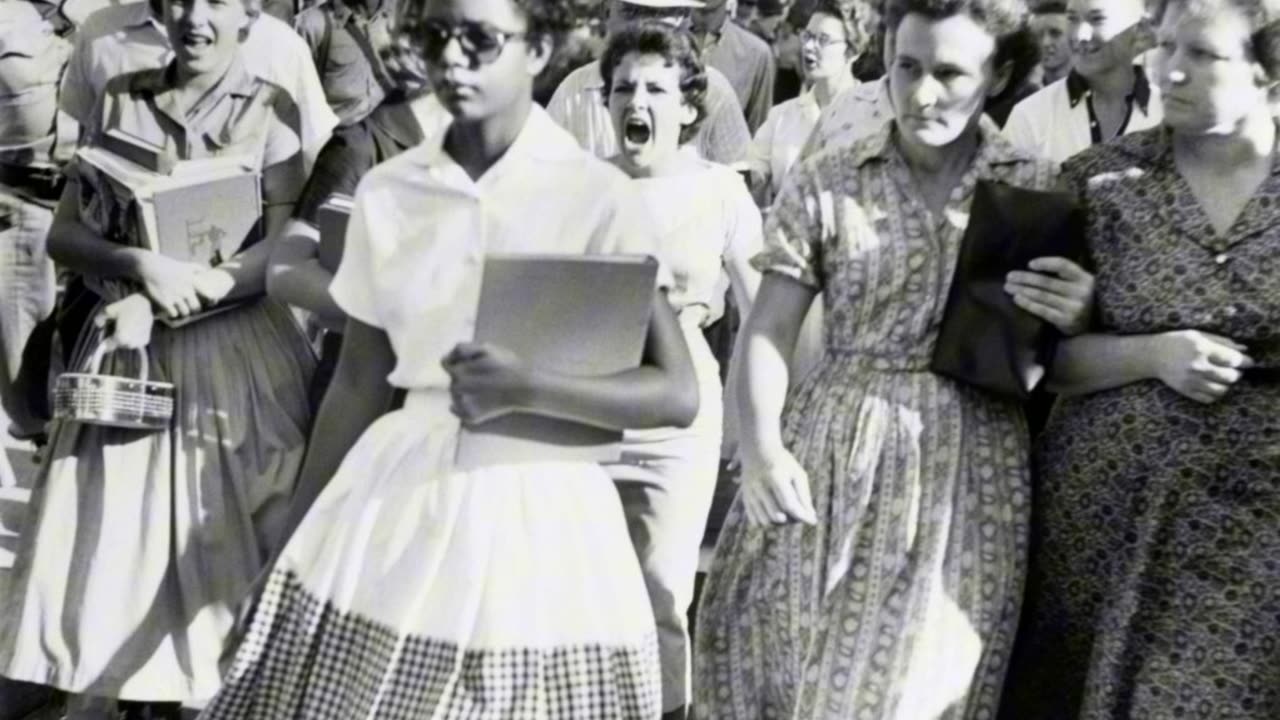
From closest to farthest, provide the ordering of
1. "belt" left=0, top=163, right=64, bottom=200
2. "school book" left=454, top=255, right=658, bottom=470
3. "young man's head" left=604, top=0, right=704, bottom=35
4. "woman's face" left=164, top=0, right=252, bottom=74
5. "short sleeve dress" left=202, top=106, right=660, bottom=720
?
"school book" left=454, top=255, right=658, bottom=470 → "short sleeve dress" left=202, top=106, right=660, bottom=720 → "woman's face" left=164, top=0, right=252, bottom=74 → "young man's head" left=604, top=0, right=704, bottom=35 → "belt" left=0, top=163, right=64, bottom=200

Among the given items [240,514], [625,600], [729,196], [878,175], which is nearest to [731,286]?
[729,196]

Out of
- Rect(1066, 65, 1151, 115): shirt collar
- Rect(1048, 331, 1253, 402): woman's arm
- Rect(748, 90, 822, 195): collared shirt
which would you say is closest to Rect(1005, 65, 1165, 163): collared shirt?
Rect(1066, 65, 1151, 115): shirt collar

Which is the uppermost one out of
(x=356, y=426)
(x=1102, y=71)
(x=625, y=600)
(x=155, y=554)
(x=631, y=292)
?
(x=1102, y=71)

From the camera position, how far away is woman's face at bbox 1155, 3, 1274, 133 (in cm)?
326

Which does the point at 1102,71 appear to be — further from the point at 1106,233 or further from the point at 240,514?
the point at 240,514

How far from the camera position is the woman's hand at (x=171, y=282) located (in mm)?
3863

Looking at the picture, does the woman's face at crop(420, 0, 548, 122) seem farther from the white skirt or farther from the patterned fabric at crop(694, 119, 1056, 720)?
the patterned fabric at crop(694, 119, 1056, 720)

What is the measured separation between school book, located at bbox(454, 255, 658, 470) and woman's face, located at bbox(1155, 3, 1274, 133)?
0.99 meters

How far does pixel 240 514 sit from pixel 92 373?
1.48ft

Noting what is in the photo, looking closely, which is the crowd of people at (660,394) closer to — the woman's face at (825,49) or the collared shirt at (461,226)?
the collared shirt at (461,226)

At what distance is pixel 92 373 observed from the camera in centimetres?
392

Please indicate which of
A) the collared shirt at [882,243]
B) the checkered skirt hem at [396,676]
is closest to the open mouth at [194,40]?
the collared shirt at [882,243]

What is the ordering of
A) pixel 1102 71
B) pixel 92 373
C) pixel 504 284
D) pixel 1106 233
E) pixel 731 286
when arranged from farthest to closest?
pixel 1102 71, pixel 731 286, pixel 92 373, pixel 1106 233, pixel 504 284

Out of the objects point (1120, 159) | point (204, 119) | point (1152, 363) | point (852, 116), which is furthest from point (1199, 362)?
point (204, 119)
